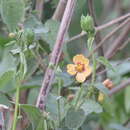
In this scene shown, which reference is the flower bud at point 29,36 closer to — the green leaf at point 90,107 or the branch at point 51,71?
the branch at point 51,71

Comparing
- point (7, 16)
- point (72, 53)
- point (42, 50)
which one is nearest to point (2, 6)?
point (7, 16)

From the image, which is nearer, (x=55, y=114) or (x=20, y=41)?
(x=20, y=41)

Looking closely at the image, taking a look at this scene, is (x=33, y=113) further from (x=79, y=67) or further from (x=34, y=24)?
(x=34, y=24)

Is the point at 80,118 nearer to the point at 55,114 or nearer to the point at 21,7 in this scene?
the point at 55,114

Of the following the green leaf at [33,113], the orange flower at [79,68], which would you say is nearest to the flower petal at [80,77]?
the orange flower at [79,68]

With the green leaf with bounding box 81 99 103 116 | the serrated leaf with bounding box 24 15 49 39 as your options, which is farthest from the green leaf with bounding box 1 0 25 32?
the green leaf with bounding box 81 99 103 116

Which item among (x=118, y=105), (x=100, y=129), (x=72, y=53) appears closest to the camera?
(x=72, y=53)

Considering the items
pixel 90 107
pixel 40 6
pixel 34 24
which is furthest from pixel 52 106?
pixel 40 6
